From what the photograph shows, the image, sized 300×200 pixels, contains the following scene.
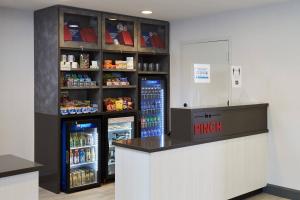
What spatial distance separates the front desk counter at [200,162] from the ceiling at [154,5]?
1.46 meters

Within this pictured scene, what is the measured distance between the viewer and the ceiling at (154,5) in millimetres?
4703

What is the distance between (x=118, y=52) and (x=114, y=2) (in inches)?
41.9

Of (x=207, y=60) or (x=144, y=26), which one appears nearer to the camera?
(x=207, y=60)

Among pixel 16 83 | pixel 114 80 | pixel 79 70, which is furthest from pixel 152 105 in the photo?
pixel 16 83

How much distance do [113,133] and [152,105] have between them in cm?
95

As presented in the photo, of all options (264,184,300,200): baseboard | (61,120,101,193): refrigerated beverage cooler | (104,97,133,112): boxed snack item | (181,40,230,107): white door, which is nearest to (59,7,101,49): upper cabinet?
(104,97,133,112): boxed snack item

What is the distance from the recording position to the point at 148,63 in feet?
21.1

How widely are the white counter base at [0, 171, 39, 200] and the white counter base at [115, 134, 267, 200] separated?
1175mm

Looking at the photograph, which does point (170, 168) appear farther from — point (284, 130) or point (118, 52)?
point (118, 52)

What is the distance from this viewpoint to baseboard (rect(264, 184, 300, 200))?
4.70 metres

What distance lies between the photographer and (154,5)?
4.96m

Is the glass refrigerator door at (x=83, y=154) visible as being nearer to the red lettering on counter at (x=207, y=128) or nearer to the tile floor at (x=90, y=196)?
the tile floor at (x=90, y=196)

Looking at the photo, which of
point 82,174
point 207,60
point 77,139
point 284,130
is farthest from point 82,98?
point 284,130

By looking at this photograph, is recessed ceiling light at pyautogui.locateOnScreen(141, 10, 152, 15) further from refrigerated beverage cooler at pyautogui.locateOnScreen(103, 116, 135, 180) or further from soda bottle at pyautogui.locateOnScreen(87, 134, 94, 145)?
soda bottle at pyautogui.locateOnScreen(87, 134, 94, 145)
